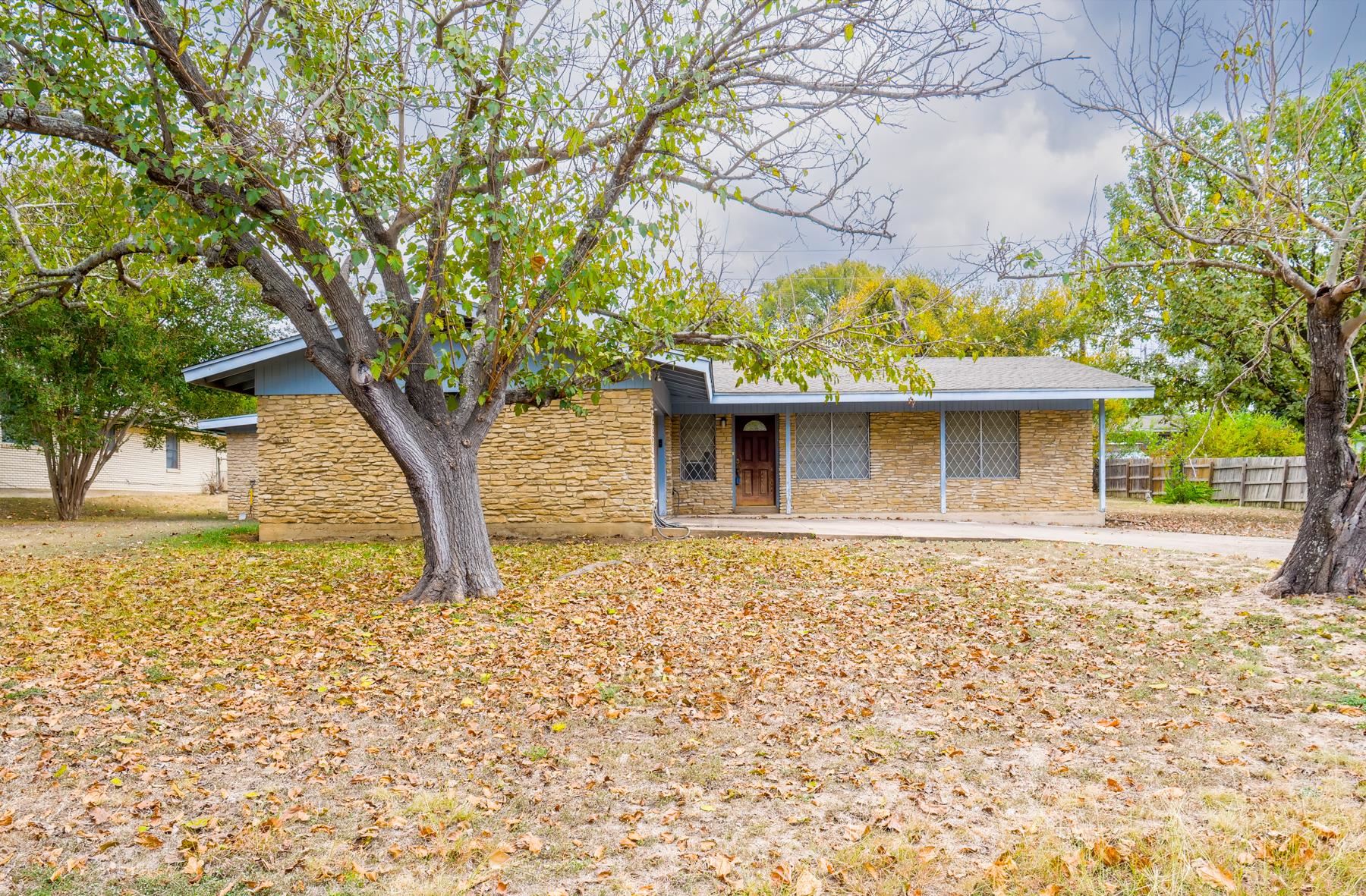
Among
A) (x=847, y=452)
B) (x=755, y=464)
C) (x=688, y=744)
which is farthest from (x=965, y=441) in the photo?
(x=688, y=744)

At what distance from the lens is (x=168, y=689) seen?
4.95 meters

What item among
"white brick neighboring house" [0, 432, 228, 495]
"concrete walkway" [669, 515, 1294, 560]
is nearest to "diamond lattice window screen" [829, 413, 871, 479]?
"concrete walkway" [669, 515, 1294, 560]

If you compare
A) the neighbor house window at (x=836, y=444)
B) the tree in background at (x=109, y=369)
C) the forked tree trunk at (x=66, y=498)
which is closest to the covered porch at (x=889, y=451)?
the neighbor house window at (x=836, y=444)

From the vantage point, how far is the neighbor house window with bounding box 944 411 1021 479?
17.0 meters

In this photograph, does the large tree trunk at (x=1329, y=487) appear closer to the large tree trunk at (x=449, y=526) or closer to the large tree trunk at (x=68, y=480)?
the large tree trunk at (x=449, y=526)

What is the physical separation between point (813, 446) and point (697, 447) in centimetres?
242

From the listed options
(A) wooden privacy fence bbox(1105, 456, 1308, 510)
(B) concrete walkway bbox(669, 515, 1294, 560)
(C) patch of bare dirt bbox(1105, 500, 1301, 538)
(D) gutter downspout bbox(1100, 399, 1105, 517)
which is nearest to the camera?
(B) concrete walkway bbox(669, 515, 1294, 560)

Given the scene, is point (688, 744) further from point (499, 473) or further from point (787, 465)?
point (787, 465)

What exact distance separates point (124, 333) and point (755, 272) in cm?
1560

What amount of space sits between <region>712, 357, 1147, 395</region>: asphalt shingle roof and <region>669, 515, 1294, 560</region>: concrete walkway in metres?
2.50

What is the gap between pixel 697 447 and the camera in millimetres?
17875

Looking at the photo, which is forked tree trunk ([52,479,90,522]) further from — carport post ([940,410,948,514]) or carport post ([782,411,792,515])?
carport post ([940,410,948,514])

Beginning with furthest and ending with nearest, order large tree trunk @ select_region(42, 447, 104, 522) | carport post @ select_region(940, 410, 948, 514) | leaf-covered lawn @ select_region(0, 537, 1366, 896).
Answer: large tree trunk @ select_region(42, 447, 104, 522) < carport post @ select_region(940, 410, 948, 514) < leaf-covered lawn @ select_region(0, 537, 1366, 896)

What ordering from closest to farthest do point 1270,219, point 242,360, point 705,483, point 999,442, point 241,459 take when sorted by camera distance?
1. point 1270,219
2. point 242,360
3. point 999,442
4. point 705,483
5. point 241,459
